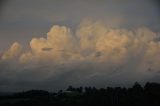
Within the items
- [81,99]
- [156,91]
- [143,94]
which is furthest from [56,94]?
[156,91]

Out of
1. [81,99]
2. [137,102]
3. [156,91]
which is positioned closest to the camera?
[156,91]

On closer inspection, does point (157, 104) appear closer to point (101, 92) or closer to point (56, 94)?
point (101, 92)

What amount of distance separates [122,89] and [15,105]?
9.13m

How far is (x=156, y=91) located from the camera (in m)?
23.7

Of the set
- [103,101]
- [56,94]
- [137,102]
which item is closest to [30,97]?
[56,94]

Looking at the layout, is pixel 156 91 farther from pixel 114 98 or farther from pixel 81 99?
pixel 81 99

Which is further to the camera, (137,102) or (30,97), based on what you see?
(30,97)

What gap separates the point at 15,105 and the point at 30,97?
3.21 metres

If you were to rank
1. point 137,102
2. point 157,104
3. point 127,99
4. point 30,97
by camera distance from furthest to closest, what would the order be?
point 30,97 < point 127,99 < point 137,102 < point 157,104

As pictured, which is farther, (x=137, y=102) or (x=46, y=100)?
(x=46, y=100)

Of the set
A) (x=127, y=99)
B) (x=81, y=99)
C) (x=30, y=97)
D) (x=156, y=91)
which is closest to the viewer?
(x=156, y=91)

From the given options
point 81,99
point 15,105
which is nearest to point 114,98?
point 81,99

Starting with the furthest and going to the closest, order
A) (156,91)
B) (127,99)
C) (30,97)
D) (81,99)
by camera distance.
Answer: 1. (30,97)
2. (81,99)
3. (127,99)
4. (156,91)

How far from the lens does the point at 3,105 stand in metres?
29.6
